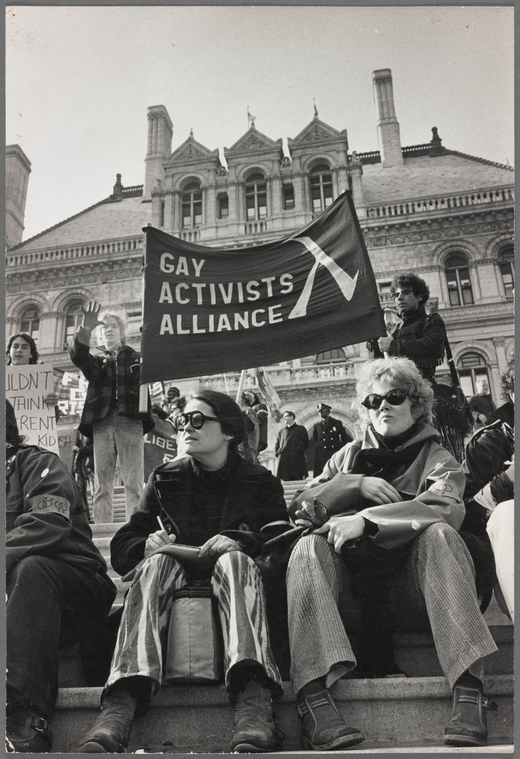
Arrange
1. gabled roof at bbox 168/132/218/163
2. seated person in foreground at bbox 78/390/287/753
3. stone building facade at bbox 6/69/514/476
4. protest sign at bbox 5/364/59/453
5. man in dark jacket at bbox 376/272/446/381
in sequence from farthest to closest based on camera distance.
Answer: gabled roof at bbox 168/132/218/163 → stone building facade at bbox 6/69/514/476 → protest sign at bbox 5/364/59/453 → man in dark jacket at bbox 376/272/446/381 → seated person in foreground at bbox 78/390/287/753

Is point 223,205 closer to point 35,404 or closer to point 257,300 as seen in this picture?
point 35,404

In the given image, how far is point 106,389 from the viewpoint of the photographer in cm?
A: 554

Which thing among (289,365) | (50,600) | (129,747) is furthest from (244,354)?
(289,365)

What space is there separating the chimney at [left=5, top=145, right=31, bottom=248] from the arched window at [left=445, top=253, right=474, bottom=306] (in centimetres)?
1161

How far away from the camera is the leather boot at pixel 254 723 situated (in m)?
1.98

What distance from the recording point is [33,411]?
461cm

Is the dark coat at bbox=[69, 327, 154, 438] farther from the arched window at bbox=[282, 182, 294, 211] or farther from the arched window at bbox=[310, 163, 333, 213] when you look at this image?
the arched window at bbox=[310, 163, 333, 213]

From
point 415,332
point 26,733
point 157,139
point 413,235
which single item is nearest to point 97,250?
point 413,235

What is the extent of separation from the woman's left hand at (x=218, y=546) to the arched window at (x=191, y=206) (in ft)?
46.5

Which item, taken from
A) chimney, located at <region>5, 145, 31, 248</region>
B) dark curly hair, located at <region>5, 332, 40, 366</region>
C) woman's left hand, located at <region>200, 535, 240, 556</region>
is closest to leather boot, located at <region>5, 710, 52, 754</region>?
woman's left hand, located at <region>200, 535, 240, 556</region>

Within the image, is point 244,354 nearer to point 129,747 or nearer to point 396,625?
point 396,625

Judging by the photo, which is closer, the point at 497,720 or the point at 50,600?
the point at 497,720

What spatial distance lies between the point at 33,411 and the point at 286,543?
2534 mm

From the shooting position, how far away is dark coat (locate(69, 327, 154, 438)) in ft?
17.9
